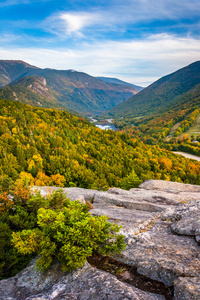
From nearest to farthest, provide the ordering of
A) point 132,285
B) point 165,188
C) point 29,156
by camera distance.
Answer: point 132,285, point 165,188, point 29,156

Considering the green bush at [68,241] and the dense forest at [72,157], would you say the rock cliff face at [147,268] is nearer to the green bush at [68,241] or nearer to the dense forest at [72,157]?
the green bush at [68,241]

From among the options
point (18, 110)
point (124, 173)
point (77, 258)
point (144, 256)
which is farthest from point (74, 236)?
point (18, 110)

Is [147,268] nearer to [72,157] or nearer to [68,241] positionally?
[68,241]

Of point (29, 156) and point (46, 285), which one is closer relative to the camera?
point (46, 285)

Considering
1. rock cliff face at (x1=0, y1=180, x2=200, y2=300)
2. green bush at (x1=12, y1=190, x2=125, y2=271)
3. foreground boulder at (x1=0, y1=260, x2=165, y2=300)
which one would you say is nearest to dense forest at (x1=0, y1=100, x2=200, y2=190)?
rock cliff face at (x1=0, y1=180, x2=200, y2=300)

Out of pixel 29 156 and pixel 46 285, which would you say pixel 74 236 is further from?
pixel 29 156

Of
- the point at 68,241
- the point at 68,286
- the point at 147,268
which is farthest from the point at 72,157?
the point at 147,268

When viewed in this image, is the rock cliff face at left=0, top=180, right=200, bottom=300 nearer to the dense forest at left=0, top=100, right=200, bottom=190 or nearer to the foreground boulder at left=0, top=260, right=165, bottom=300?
the foreground boulder at left=0, top=260, right=165, bottom=300

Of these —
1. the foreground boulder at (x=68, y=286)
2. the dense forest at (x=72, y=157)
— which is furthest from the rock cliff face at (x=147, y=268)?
the dense forest at (x=72, y=157)
